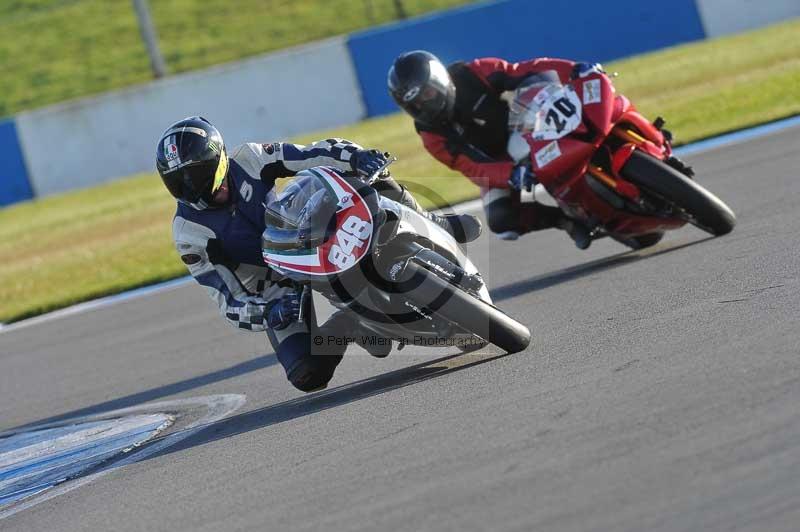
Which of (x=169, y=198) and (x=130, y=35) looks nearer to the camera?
(x=169, y=198)

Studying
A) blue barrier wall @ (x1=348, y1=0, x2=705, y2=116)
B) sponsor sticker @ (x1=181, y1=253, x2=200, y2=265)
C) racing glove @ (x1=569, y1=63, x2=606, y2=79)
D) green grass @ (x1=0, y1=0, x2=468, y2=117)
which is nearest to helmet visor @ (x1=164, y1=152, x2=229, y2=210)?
sponsor sticker @ (x1=181, y1=253, x2=200, y2=265)

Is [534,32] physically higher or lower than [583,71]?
lower

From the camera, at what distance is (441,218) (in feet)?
22.9

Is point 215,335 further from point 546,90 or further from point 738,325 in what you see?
point 738,325

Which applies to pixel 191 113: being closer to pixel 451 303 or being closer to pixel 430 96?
pixel 430 96

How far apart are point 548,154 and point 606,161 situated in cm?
43

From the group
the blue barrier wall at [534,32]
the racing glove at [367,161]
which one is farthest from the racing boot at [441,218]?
the blue barrier wall at [534,32]

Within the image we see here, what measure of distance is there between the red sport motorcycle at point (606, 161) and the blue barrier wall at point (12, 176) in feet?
54.1

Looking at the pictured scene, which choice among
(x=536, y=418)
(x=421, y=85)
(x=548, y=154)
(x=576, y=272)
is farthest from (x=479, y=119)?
(x=536, y=418)

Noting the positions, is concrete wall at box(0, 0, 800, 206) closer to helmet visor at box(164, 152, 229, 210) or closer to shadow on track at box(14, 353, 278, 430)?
shadow on track at box(14, 353, 278, 430)

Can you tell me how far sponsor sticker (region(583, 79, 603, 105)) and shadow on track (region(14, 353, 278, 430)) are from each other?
258cm

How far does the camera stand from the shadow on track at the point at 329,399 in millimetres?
6457

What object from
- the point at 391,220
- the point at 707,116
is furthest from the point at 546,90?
the point at 707,116

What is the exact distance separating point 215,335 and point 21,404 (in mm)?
1602
